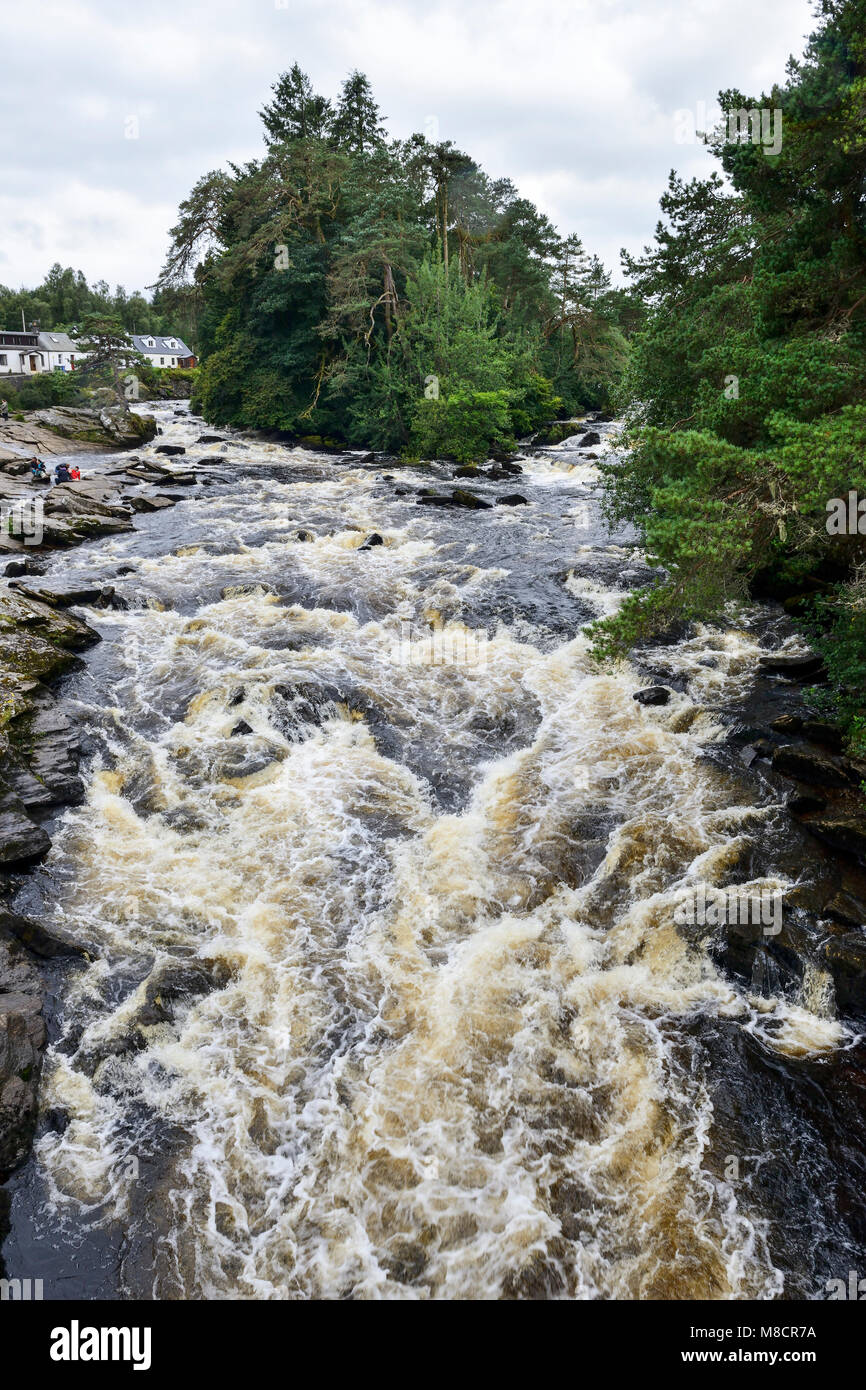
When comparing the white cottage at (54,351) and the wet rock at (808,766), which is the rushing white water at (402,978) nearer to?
the wet rock at (808,766)

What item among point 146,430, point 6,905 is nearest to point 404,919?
point 6,905

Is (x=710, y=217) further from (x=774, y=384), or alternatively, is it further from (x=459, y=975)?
(x=459, y=975)

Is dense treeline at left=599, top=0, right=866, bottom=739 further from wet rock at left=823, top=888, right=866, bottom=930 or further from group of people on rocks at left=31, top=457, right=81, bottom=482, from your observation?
group of people on rocks at left=31, top=457, right=81, bottom=482

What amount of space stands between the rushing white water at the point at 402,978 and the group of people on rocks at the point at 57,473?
17223mm

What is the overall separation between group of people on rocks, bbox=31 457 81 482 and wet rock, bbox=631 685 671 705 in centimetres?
2573

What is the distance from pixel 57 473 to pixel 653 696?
26.8 meters

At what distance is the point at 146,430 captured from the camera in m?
40.4

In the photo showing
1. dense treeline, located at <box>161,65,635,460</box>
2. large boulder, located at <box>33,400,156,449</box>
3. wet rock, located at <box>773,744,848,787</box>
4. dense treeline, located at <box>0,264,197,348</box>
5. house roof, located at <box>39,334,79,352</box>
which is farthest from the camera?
dense treeline, located at <box>0,264,197,348</box>

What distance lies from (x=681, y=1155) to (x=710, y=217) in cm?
1525

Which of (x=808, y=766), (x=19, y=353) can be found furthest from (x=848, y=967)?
(x=19, y=353)

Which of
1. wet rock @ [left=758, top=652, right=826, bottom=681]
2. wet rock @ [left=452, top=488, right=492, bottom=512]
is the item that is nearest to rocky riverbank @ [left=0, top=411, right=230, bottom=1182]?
wet rock @ [left=452, top=488, right=492, bottom=512]

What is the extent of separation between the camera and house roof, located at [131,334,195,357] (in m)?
97.1

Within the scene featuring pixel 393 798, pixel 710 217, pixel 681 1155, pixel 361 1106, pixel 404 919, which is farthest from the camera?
pixel 710 217

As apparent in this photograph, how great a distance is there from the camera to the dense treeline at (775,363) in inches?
311
